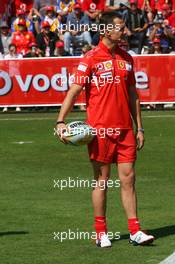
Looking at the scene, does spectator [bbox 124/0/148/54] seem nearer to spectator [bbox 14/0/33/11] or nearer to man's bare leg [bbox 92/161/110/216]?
spectator [bbox 14/0/33/11]

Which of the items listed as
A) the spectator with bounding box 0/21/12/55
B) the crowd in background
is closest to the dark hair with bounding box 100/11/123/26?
the crowd in background

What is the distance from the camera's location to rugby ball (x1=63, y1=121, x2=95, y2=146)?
29.8ft

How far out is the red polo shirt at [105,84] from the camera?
361 inches

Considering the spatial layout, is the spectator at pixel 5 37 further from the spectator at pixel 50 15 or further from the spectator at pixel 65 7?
the spectator at pixel 65 7

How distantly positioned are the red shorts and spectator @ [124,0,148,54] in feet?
59.6

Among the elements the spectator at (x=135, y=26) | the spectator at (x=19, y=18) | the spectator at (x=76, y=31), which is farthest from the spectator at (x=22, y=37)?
the spectator at (x=135, y=26)

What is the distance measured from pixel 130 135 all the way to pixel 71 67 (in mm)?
15825

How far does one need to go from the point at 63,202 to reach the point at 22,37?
1612 cm

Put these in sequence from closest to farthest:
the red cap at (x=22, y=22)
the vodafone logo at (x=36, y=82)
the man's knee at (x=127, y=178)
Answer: the man's knee at (x=127, y=178) → the vodafone logo at (x=36, y=82) → the red cap at (x=22, y=22)

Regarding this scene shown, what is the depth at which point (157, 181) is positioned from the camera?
13820mm

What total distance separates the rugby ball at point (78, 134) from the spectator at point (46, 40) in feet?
59.1

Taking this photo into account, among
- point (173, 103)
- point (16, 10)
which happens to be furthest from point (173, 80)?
point (16, 10)

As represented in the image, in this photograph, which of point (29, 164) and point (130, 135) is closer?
point (130, 135)

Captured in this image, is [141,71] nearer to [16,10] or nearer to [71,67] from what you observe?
[71,67]
